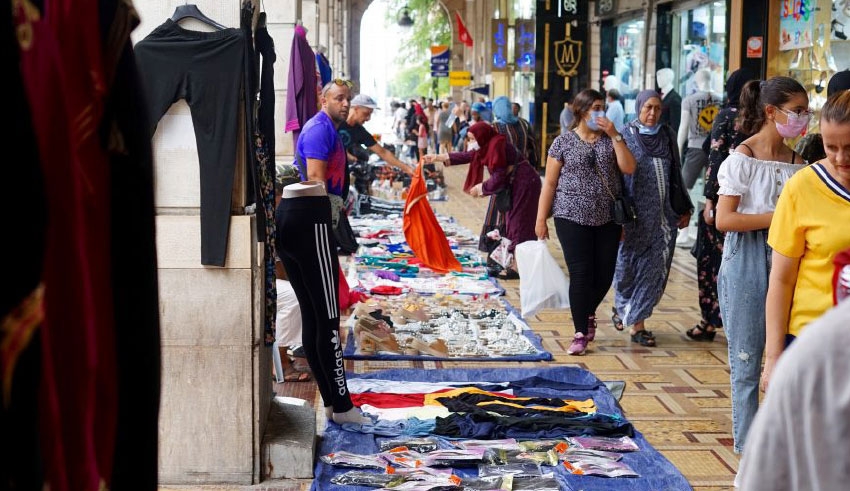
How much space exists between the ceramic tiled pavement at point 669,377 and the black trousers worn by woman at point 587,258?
15.2 inches

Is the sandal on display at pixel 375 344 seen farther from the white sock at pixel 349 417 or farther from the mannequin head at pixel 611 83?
the mannequin head at pixel 611 83

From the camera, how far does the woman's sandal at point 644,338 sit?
7.88m

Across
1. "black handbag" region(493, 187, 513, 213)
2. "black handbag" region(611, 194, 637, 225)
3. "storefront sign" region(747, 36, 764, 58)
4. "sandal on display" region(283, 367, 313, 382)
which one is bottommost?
"sandal on display" region(283, 367, 313, 382)

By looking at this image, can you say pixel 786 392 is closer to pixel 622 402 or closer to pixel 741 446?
pixel 741 446

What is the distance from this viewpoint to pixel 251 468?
4918 mm

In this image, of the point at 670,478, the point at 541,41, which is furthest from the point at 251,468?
the point at 541,41

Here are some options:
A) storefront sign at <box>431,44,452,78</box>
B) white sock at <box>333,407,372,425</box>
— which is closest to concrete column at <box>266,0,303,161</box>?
white sock at <box>333,407,372,425</box>

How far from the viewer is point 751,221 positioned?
4.83 meters

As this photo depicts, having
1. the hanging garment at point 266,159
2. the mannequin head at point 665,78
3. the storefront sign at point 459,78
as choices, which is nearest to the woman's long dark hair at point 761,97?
the hanging garment at point 266,159

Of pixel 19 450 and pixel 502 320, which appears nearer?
pixel 19 450

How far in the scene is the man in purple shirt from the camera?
701 cm

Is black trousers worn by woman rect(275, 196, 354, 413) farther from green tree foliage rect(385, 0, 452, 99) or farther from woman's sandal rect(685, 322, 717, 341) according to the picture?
green tree foliage rect(385, 0, 452, 99)

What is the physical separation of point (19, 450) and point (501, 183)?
9427 mm

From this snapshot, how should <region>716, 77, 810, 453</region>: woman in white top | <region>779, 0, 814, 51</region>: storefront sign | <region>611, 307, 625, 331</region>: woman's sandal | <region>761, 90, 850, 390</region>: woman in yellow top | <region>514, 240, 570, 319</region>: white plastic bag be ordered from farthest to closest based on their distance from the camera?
1. <region>779, 0, 814, 51</region>: storefront sign
2. <region>611, 307, 625, 331</region>: woman's sandal
3. <region>514, 240, 570, 319</region>: white plastic bag
4. <region>716, 77, 810, 453</region>: woman in white top
5. <region>761, 90, 850, 390</region>: woman in yellow top
